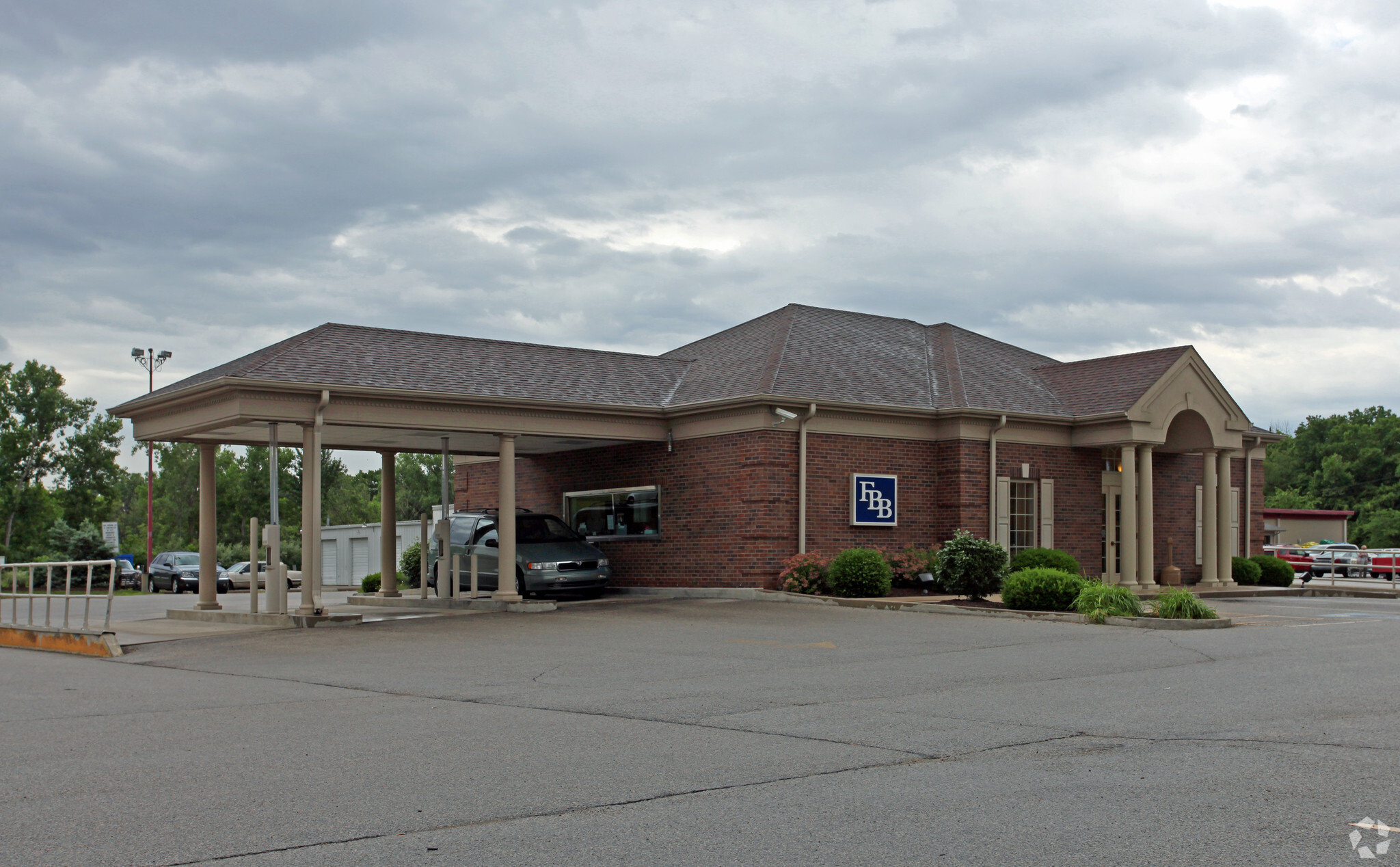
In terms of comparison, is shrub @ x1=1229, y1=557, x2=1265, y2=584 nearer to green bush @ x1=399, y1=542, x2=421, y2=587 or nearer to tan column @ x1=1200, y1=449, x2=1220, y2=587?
tan column @ x1=1200, y1=449, x2=1220, y2=587

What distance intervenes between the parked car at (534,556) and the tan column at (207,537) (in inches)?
165

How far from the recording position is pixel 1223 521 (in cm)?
2691

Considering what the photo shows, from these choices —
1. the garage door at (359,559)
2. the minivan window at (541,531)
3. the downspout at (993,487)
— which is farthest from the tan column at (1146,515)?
the garage door at (359,559)

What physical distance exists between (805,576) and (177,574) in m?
28.3

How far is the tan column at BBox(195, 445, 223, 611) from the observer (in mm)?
22688

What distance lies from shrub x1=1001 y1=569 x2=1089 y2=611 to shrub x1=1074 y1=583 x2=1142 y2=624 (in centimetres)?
43

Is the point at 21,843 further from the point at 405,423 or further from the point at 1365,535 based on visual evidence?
the point at 1365,535

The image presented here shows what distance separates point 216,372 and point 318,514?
3793 millimetres

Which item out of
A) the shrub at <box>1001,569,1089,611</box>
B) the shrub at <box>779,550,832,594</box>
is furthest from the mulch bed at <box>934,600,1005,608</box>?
the shrub at <box>779,550,832,594</box>

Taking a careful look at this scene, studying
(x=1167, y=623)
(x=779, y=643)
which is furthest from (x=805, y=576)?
(x=779, y=643)

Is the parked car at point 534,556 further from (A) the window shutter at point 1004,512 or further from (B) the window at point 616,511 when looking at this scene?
(A) the window shutter at point 1004,512

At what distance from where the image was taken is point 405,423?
20.5 meters

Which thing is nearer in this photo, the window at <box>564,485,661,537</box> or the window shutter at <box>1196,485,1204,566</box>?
the window at <box>564,485,661,537</box>

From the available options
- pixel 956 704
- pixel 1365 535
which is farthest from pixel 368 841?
pixel 1365 535
